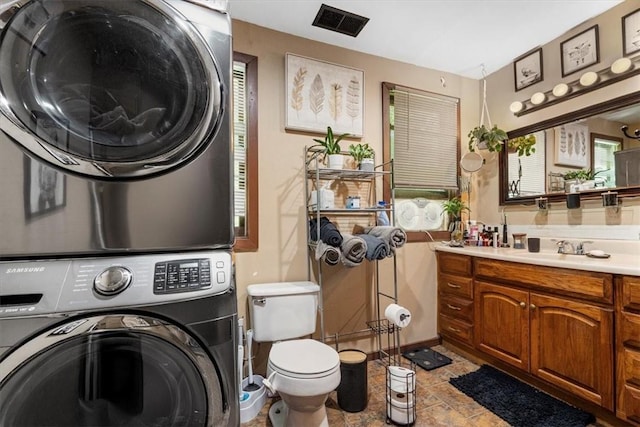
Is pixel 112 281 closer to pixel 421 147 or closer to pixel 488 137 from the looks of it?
pixel 421 147

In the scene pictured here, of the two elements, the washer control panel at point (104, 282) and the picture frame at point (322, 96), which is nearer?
the washer control panel at point (104, 282)

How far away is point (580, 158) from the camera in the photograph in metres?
2.11

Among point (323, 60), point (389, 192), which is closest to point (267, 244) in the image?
point (389, 192)

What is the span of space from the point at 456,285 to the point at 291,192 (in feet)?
4.96

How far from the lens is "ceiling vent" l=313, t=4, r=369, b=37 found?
1.92 metres

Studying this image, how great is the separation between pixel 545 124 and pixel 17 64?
9.93 ft

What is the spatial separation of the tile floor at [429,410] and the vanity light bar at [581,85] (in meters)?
2.10

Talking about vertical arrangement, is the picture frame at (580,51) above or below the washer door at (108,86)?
above

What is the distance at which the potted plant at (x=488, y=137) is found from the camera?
250cm

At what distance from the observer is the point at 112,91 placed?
860 mm

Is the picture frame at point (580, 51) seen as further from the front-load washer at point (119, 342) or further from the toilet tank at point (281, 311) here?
the front-load washer at point (119, 342)

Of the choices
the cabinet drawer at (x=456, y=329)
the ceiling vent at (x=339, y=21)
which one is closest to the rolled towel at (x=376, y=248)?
the cabinet drawer at (x=456, y=329)

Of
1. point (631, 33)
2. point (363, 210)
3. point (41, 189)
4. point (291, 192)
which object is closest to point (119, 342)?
point (41, 189)

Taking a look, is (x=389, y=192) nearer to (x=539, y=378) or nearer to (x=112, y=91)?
(x=539, y=378)
